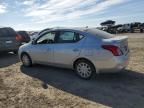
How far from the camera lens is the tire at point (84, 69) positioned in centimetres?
781

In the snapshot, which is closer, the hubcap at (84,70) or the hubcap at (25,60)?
the hubcap at (84,70)

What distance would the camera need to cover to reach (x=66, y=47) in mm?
8398

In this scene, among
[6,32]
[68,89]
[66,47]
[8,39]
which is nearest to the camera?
[68,89]

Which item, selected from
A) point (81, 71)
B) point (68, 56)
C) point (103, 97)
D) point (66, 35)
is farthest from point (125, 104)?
point (66, 35)

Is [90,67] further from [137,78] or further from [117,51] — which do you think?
[137,78]

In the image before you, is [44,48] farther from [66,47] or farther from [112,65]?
[112,65]

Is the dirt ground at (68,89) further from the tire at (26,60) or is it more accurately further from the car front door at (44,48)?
the tire at (26,60)

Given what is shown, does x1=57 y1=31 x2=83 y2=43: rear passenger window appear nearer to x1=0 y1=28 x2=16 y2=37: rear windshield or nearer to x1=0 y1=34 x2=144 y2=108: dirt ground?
x1=0 y1=34 x2=144 y2=108: dirt ground

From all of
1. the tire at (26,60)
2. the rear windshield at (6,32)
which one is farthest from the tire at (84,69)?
the rear windshield at (6,32)

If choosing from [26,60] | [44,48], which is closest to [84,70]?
[44,48]

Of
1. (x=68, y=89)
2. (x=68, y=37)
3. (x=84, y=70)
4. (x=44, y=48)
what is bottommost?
(x=68, y=89)

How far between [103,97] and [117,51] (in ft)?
5.29

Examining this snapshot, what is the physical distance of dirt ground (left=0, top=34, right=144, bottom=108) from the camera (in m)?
6.07

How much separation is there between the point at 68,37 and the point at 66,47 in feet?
1.19
